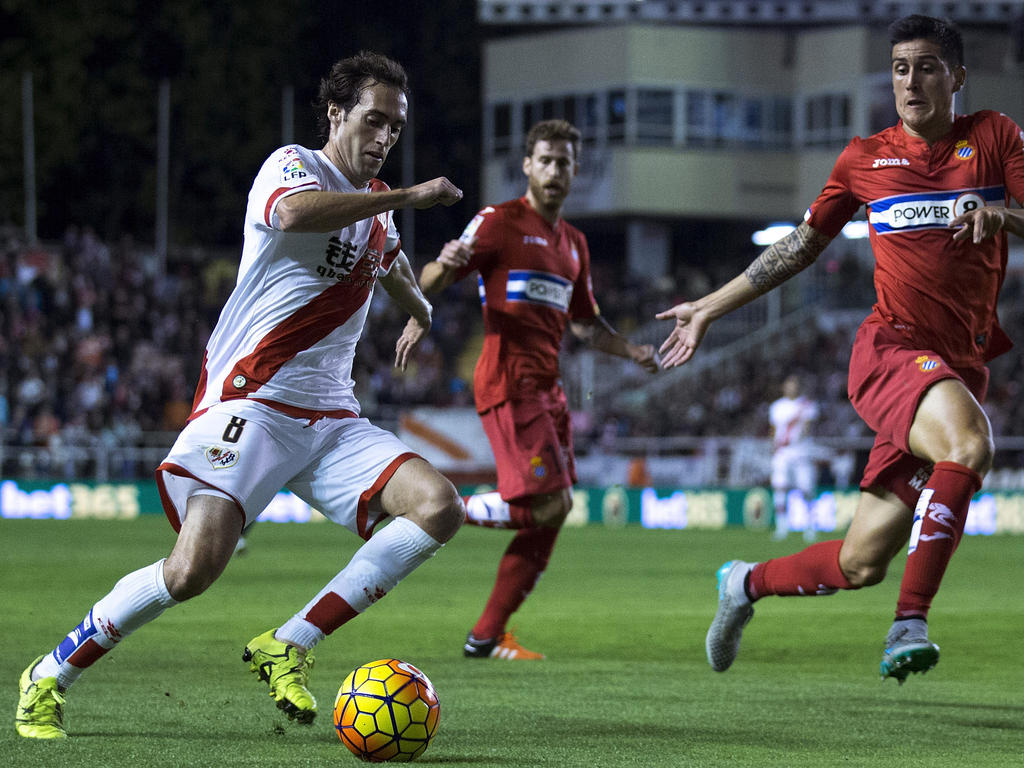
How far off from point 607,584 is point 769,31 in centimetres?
3333

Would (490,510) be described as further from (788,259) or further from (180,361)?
(180,361)

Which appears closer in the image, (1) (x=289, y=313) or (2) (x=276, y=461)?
(2) (x=276, y=461)

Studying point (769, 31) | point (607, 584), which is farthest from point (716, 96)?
point (607, 584)

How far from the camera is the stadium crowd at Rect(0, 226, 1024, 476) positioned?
27656 mm

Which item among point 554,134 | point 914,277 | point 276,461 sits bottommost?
point 276,461

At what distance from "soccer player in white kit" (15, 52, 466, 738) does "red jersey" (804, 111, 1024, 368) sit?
1910mm

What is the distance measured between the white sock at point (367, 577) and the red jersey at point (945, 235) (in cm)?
208

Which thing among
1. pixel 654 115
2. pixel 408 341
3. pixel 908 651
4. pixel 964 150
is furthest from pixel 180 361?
pixel 908 651

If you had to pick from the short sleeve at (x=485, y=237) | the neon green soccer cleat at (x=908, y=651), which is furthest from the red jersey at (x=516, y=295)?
the neon green soccer cleat at (x=908, y=651)

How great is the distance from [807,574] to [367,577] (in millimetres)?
1985

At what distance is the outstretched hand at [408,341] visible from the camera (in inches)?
274

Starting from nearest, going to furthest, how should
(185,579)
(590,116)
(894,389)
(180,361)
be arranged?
1. (185,579)
2. (894,389)
3. (180,361)
4. (590,116)

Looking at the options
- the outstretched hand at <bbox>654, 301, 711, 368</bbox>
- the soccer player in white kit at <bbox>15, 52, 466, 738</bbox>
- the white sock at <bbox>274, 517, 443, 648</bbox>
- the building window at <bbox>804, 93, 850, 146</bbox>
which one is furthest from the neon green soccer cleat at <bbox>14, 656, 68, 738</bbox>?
the building window at <bbox>804, 93, 850, 146</bbox>

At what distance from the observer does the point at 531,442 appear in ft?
29.1
